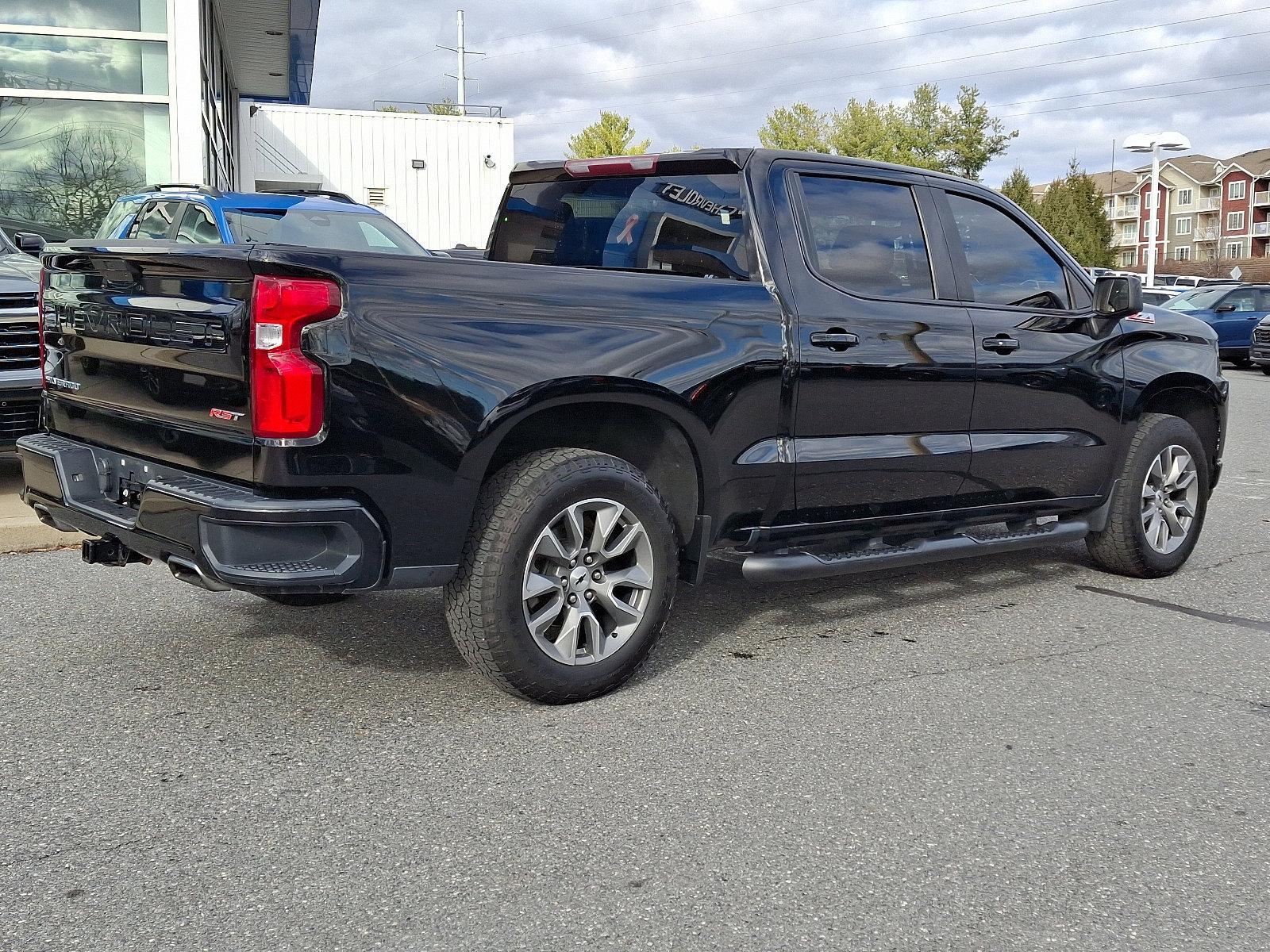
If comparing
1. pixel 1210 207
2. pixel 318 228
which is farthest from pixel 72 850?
pixel 1210 207

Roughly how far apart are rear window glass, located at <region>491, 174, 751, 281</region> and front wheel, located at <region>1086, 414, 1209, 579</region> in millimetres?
2451

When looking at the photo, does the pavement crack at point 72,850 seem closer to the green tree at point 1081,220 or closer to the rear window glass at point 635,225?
the rear window glass at point 635,225

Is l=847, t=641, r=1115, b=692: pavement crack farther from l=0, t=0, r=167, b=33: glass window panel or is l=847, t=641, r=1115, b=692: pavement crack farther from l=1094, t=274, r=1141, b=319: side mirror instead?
l=0, t=0, r=167, b=33: glass window panel

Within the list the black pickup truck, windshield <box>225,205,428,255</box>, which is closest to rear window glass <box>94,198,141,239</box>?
windshield <box>225,205,428,255</box>

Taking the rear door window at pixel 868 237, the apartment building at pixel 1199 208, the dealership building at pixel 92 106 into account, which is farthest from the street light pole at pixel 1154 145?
the apartment building at pixel 1199 208

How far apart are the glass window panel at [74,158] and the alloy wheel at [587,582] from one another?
38.4ft

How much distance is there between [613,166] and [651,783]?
8.72 feet

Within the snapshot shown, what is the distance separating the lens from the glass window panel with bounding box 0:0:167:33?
1388cm

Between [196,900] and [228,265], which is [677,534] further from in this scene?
[196,900]

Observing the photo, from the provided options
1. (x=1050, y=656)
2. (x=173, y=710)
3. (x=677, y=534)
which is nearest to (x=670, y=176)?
(x=677, y=534)

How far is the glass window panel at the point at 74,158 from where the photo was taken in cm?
1391

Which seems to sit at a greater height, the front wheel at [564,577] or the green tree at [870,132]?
the green tree at [870,132]

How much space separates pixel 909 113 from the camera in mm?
56906

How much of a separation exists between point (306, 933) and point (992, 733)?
7.22 feet
